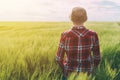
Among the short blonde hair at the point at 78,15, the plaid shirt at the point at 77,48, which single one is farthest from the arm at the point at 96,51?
the short blonde hair at the point at 78,15

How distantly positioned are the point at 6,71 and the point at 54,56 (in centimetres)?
62

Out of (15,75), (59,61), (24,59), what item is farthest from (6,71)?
(59,61)

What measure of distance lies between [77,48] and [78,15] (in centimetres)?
26

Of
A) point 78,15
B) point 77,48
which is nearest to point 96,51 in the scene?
point 77,48

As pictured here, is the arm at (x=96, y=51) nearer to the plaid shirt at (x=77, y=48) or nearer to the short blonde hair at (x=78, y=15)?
the plaid shirt at (x=77, y=48)

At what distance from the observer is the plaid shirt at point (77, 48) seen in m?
2.51

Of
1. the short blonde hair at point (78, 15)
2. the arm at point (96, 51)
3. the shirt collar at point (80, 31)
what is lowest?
the arm at point (96, 51)

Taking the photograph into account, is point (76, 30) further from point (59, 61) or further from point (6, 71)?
point (6, 71)

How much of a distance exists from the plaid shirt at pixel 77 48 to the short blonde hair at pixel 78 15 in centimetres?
6

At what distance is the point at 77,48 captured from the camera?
2.51m

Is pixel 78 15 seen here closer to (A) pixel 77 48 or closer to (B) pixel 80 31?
(B) pixel 80 31

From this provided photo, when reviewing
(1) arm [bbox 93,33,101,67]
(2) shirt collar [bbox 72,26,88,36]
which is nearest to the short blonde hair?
(2) shirt collar [bbox 72,26,88,36]

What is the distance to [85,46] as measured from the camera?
2.52 meters

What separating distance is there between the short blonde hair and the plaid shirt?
0.19 ft
